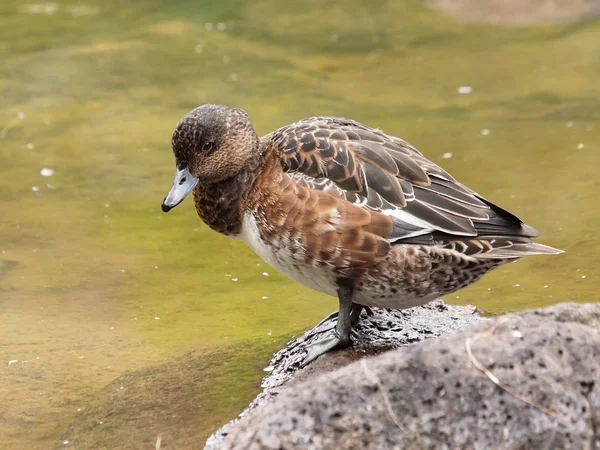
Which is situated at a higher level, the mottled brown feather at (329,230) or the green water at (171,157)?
the mottled brown feather at (329,230)

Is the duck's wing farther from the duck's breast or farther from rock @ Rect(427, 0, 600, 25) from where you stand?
rock @ Rect(427, 0, 600, 25)

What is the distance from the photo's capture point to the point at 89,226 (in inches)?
261

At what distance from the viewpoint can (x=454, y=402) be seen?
3199 mm

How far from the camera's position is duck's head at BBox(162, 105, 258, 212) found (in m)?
4.65

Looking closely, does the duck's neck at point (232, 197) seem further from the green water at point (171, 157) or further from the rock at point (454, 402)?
the rock at point (454, 402)

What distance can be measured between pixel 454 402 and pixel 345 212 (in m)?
1.35

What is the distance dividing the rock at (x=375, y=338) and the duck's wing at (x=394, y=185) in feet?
1.93

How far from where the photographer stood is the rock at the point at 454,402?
3.18m

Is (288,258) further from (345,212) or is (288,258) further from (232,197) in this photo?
(232,197)

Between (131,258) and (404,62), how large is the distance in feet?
13.6

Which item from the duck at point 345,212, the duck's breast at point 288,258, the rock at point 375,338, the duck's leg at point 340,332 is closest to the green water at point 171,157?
the rock at point 375,338

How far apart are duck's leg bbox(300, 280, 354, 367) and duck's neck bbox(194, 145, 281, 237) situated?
0.63 meters

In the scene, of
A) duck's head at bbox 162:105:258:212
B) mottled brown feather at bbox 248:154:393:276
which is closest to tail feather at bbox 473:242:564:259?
mottled brown feather at bbox 248:154:393:276

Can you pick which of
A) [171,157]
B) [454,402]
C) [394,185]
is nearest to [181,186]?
[394,185]
